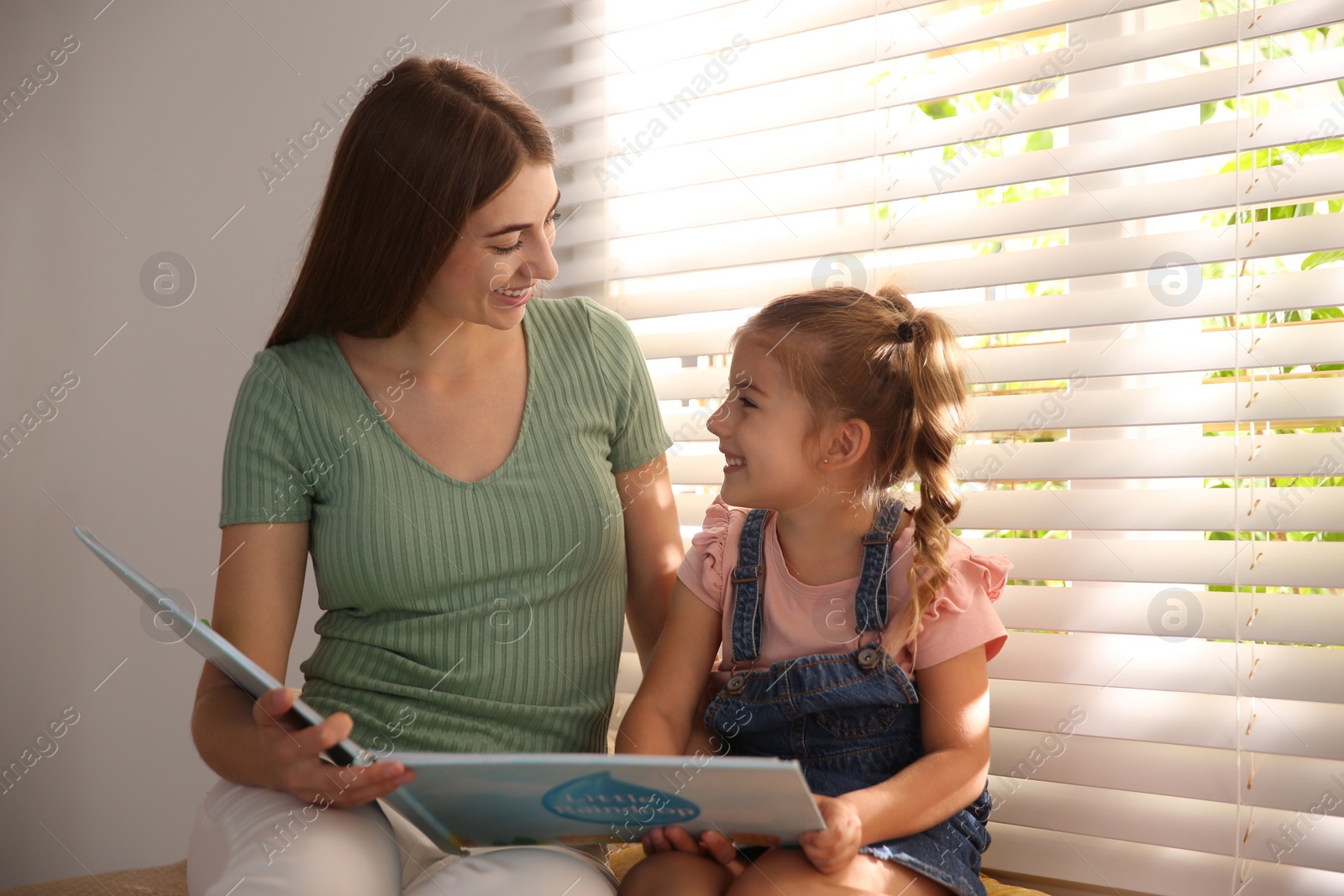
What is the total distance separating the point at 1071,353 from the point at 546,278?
68cm

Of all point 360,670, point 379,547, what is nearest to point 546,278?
point 379,547

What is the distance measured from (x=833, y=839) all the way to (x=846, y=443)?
46cm

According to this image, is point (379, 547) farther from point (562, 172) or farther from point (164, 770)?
point (164, 770)

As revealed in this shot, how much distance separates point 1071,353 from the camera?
135 centimetres

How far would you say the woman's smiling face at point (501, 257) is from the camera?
1.20 meters

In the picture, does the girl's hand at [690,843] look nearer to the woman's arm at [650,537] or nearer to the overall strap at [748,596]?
the overall strap at [748,596]

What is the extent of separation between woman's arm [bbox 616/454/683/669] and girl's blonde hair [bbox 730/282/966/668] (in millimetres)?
262

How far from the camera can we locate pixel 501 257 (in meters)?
1.20

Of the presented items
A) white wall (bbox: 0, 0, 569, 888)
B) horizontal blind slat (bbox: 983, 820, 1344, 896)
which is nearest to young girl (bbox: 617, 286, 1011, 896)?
horizontal blind slat (bbox: 983, 820, 1344, 896)

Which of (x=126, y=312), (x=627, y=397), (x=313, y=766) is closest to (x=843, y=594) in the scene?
(x=627, y=397)

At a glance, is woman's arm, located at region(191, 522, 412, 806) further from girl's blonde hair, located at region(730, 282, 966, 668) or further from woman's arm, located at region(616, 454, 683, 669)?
girl's blonde hair, located at region(730, 282, 966, 668)

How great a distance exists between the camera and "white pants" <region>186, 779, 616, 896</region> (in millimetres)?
944

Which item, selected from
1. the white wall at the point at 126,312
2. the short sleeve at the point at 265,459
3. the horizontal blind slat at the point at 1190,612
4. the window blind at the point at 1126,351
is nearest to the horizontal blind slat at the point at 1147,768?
the window blind at the point at 1126,351

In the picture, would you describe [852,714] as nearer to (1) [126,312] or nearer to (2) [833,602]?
(2) [833,602]
